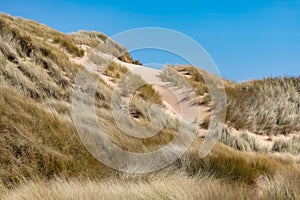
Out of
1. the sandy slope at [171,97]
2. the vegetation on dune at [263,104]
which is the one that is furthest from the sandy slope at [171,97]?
the vegetation on dune at [263,104]

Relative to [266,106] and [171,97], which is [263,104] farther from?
[171,97]

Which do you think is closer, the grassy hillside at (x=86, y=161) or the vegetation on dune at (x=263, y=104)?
the grassy hillside at (x=86, y=161)

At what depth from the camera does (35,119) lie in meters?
6.43

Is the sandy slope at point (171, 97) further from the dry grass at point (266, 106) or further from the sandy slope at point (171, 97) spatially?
the dry grass at point (266, 106)

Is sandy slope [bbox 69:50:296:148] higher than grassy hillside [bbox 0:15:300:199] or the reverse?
higher

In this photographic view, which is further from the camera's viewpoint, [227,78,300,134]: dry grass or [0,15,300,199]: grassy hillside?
[227,78,300,134]: dry grass

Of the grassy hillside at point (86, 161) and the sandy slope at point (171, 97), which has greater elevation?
the sandy slope at point (171, 97)

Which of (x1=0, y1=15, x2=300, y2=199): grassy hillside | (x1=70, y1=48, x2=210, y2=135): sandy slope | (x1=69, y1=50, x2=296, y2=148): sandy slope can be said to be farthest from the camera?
(x1=70, y1=48, x2=210, y2=135): sandy slope

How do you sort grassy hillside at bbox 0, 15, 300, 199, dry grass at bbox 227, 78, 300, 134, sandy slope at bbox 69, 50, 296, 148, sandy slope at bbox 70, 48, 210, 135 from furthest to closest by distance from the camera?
sandy slope at bbox 70, 48, 210, 135
dry grass at bbox 227, 78, 300, 134
sandy slope at bbox 69, 50, 296, 148
grassy hillside at bbox 0, 15, 300, 199

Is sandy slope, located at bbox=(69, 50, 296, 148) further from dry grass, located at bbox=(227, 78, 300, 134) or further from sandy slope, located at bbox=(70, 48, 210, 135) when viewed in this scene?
dry grass, located at bbox=(227, 78, 300, 134)

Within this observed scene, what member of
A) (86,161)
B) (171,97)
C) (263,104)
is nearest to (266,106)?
(263,104)

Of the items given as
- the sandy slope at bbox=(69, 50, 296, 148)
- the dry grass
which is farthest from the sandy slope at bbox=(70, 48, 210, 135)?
the dry grass

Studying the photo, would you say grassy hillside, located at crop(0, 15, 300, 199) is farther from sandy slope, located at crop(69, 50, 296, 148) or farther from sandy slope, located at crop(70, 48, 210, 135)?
sandy slope, located at crop(70, 48, 210, 135)

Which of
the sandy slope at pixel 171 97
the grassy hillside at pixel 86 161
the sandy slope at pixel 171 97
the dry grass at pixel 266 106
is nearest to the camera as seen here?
the grassy hillside at pixel 86 161
